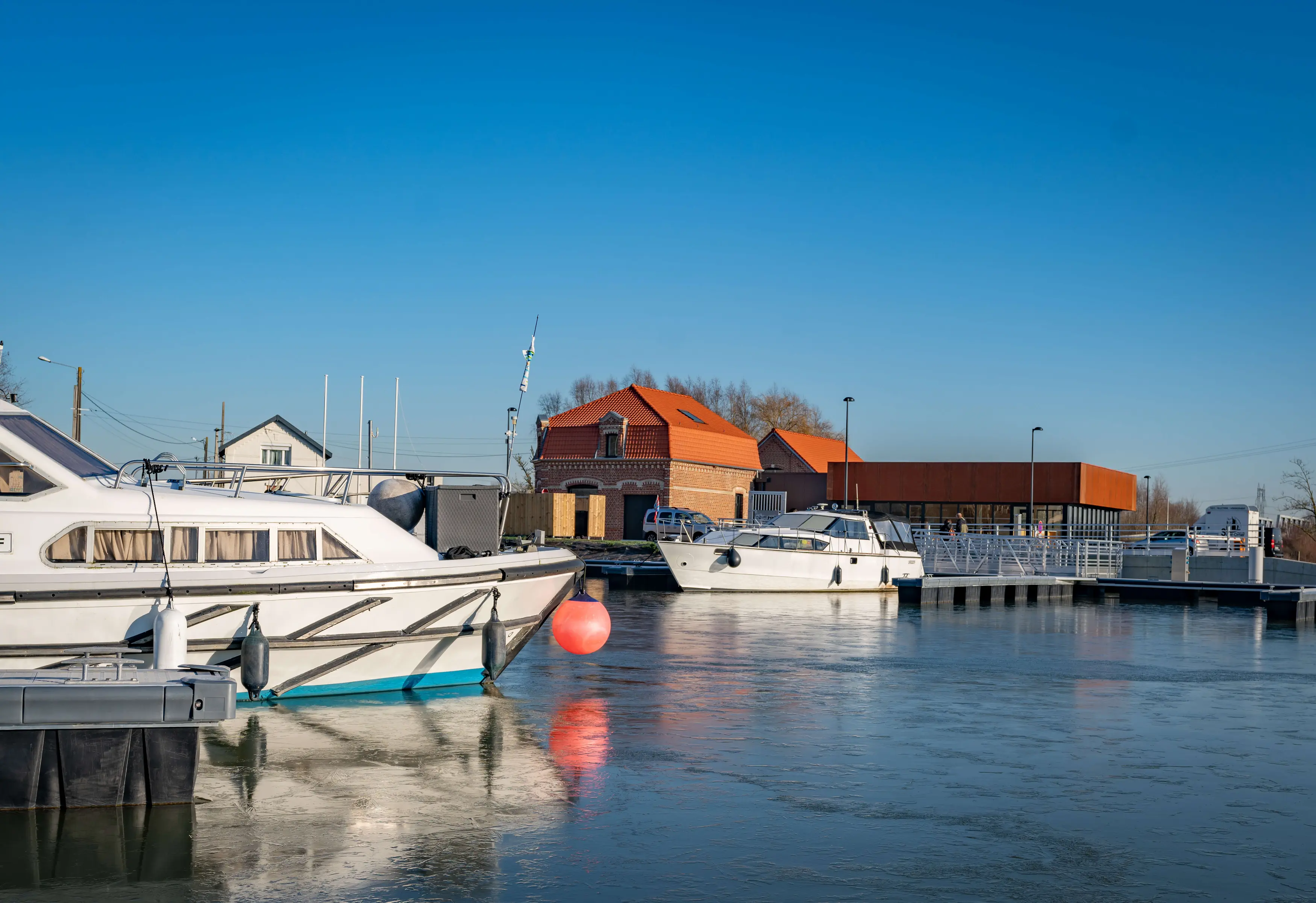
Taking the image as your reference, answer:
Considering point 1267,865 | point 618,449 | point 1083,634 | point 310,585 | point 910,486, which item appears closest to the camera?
point 1267,865

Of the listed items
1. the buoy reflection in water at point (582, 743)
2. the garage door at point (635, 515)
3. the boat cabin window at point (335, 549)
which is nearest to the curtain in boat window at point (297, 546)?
the boat cabin window at point (335, 549)

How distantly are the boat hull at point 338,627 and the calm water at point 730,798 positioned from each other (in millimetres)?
337

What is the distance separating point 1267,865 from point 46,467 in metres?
Result: 9.95

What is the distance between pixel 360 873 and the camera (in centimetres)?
681

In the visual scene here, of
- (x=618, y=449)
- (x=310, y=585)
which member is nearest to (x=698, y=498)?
(x=618, y=449)

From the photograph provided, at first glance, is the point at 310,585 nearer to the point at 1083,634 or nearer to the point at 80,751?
the point at 80,751

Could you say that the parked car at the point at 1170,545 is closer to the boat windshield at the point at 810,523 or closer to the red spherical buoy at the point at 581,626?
the boat windshield at the point at 810,523

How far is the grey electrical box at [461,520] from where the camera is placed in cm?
1325

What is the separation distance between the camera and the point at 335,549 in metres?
12.0

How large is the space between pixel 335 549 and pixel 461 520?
1.70 metres

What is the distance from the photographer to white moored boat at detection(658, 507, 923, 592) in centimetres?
3222

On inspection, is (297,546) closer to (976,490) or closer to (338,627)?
(338,627)

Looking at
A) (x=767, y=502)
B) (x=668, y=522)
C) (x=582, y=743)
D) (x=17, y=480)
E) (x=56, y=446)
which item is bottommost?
(x=582, y=743)

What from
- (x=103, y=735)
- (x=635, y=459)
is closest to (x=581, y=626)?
(x=103, y=735)
